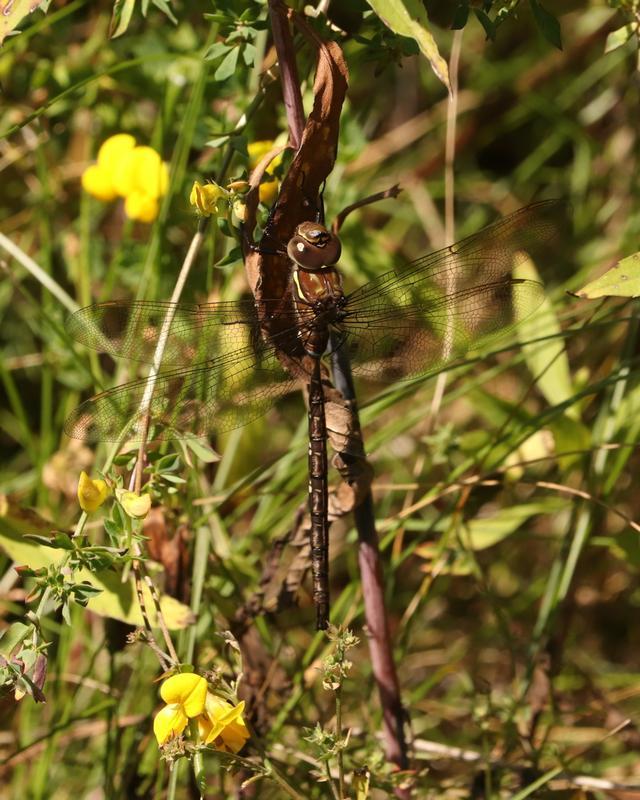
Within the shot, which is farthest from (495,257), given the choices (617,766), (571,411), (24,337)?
(24,337)

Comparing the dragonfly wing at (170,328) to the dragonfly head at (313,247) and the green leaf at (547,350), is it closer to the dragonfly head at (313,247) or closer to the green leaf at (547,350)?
the dragonfly head at (313,247)

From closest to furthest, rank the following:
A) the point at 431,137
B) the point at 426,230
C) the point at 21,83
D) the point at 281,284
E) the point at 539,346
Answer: the point at 281,284, the point at 539,346, the point at 21,83, the point at 426,230, the point at 431,137

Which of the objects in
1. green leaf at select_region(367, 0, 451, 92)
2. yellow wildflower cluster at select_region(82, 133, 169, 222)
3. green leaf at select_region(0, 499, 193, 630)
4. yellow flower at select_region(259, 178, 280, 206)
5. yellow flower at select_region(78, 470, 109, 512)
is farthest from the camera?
yellow wildflower cluster at select_region(82, 133, 169, 222)

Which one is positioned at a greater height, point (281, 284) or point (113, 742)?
point (281, 284)

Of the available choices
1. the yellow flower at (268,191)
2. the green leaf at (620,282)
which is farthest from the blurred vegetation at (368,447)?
the green leaf at (620,282)

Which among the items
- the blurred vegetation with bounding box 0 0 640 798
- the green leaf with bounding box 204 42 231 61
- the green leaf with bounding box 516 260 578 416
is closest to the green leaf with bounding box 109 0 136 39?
the blurred vegetation with bounding box 0 0 640 798

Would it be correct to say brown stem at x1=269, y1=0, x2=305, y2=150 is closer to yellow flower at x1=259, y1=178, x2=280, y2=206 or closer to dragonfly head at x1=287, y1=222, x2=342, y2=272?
dragonfly head at x1=287, y1=222, x2=342, y2=272

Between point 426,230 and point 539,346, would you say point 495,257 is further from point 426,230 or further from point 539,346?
point 426,230
